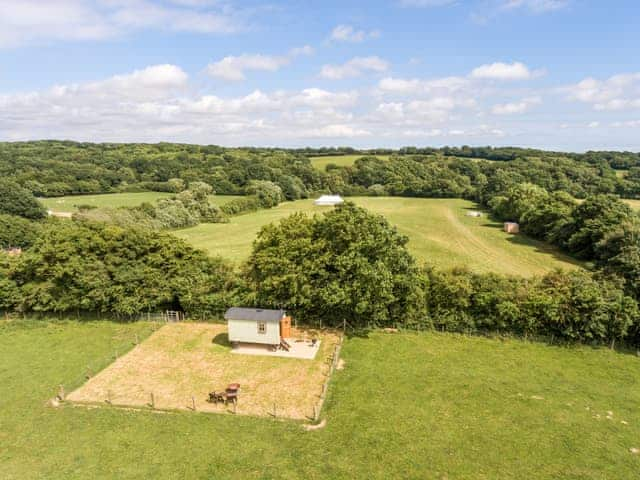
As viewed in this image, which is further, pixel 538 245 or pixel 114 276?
pixel 538 245

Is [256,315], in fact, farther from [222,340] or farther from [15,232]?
[15,232]

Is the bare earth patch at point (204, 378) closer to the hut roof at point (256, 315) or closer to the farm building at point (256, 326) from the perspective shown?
the farm building at point (256, 326)

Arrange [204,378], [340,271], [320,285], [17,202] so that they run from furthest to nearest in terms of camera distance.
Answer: [17,202], [320,285], [340,271], [204,378]

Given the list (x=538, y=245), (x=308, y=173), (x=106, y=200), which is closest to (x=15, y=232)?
(x=106, y=200)

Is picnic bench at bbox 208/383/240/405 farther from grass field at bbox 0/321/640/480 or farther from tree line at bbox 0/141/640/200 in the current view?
tree line at bbox 0/141/640/200

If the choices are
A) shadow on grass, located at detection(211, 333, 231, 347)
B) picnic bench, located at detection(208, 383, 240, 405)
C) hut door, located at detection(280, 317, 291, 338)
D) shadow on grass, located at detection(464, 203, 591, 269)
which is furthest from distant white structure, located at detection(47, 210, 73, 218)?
shadow on grass, located at detection(464, 203, 591, 269)

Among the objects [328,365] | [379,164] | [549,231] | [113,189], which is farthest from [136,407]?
[379,164]
